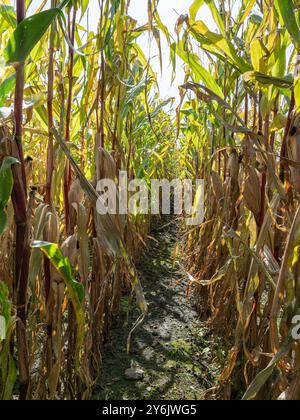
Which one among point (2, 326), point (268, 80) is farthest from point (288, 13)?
point (2, 326)

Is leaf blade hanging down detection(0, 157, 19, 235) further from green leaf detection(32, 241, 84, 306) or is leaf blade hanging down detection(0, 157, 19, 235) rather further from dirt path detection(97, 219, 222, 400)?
Answer: dirt path detection(97, 219, 222, 400)

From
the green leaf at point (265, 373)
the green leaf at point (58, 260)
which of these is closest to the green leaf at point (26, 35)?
the green leaf at point (58, 260)

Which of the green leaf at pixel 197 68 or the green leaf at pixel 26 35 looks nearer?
the green leaf at pixel 26 35

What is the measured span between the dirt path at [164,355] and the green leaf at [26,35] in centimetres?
54

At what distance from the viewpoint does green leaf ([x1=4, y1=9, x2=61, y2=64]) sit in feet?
1.45

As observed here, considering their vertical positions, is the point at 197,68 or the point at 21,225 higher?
the point at 197,68

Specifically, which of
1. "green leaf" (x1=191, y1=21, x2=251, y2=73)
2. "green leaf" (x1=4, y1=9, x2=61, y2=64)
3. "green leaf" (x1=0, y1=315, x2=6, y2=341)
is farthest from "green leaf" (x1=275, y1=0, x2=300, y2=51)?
"green leaf" (x1=0, y1=315, x2=6, y2=341)

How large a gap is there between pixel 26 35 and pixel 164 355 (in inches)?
34.9

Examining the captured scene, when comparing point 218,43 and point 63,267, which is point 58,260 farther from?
point 218,43

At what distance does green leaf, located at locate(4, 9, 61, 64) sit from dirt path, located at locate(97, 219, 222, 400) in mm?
543

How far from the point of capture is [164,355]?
1.07 metres

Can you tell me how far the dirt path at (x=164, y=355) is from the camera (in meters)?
A: 0.91

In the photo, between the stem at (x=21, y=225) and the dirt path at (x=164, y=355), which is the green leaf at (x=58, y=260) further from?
the dirt path at (x=164, y=355)
